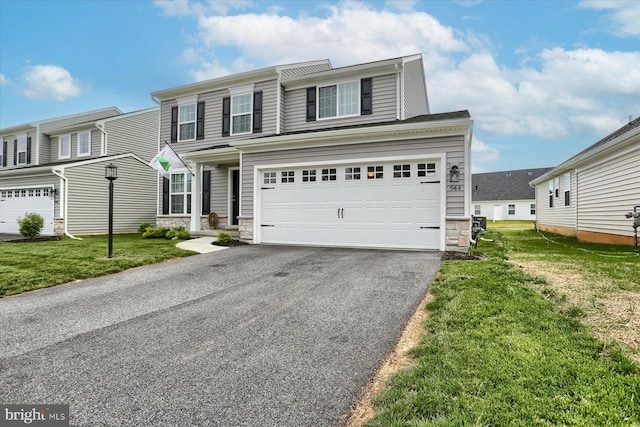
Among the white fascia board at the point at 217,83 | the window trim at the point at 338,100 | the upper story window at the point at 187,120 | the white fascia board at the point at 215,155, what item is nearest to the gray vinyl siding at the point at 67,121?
the white fascia board at the point at 217,83

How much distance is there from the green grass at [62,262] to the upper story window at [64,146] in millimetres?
10151

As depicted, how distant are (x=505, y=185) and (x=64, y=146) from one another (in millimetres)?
40899

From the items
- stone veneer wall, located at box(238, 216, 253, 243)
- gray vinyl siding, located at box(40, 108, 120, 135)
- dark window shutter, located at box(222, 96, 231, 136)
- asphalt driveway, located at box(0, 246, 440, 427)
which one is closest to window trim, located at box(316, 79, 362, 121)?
dark window shutter, located at box(222, 96, 231, 136)

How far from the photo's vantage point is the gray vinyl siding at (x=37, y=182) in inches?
563

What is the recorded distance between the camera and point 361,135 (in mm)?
9242

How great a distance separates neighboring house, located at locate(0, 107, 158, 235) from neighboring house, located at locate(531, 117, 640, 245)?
19.2 meters

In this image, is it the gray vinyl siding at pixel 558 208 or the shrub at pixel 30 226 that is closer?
the shrub at pixel 30 226

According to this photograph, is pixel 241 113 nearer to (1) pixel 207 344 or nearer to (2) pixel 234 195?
(2) pixel 234 195

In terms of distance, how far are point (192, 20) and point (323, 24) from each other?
211 inches

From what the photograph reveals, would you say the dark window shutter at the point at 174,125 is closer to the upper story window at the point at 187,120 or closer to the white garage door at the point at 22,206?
the upper story window at the point at 187,120

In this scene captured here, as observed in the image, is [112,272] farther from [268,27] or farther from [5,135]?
[5,135]

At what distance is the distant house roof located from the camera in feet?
123

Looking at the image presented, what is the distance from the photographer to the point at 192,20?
42.8 feet

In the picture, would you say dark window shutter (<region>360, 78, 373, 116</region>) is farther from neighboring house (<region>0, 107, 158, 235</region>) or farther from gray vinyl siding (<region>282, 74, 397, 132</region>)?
neighboring house (<region>0, 107, 158, 235</region>)
